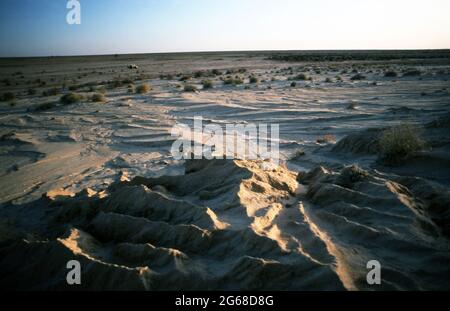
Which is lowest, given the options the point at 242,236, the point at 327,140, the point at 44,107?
the point at 242,236

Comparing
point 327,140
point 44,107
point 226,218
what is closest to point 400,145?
point 327,140

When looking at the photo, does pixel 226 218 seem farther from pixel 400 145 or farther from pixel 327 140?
pixel 327 140

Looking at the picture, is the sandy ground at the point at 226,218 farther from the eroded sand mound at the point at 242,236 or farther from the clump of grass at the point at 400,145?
the clump of grass at the point at 400,145

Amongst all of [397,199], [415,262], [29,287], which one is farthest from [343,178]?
[29,287]

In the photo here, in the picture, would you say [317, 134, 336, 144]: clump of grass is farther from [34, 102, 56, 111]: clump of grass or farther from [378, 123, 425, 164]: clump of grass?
[34, 102, 56, 111]: clump of grass

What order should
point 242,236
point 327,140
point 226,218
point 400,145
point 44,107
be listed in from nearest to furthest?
point 242,236, point 226,218, point 400,145, point 327,140, point 44,107

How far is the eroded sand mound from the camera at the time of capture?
2725mm

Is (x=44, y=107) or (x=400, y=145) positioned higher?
(x=44, y=107)

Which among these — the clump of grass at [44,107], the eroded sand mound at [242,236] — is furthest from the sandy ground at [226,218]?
the clump of grass at [44,107]

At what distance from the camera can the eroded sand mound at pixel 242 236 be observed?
272 centimetres

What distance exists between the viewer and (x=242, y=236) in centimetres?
319

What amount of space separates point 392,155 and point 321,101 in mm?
7395

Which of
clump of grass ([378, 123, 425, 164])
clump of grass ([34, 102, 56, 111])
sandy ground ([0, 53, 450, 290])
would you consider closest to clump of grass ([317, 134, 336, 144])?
sandy ground ([0, 53, 450, 290])

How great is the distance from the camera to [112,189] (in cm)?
491
